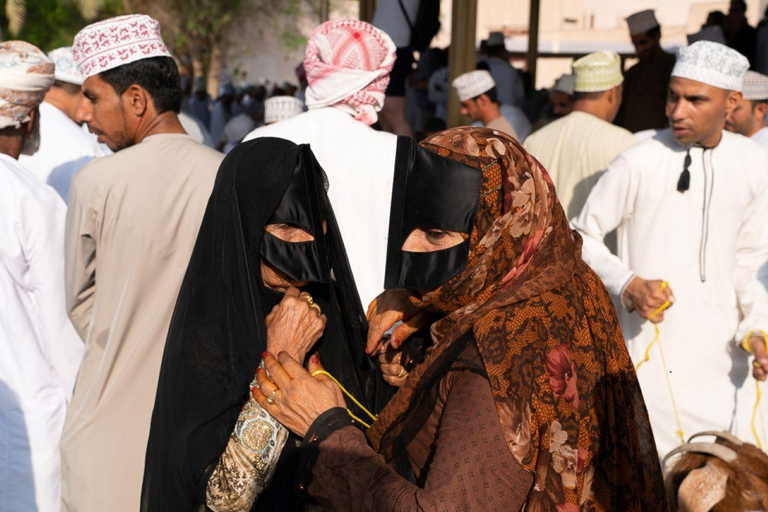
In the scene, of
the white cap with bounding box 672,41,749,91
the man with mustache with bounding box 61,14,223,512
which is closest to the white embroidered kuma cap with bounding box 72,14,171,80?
the man with mustache with bounding box 61,14,223,512

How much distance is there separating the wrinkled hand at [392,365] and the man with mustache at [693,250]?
6.39ft

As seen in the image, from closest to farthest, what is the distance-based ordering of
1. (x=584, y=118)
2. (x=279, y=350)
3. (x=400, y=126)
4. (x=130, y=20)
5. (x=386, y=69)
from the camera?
(x=279, y=350)
(x=130, y=20)
(x=386, y=69)
(x=584, y=118)
(x=400, y=126)

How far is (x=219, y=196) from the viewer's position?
7.28ft

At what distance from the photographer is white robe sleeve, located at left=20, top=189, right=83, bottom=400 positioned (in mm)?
3242

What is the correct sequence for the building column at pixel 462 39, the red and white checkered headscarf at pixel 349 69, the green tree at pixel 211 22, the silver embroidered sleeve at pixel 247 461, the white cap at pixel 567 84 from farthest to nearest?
the green tree at pixel 211 22
the white cap at pixel 567 84
the building column at pixel 462 39
the red and white checkered headscarf at pixel 349 69
the silver embroidered sleeve at pixel 247 461

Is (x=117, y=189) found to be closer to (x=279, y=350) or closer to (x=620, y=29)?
(x=279, y=350)

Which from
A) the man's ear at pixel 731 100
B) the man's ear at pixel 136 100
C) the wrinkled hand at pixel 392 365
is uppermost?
the man's ear at pixel 136 100

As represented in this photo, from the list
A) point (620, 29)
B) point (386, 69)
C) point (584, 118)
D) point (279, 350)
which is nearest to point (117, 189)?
point (279, 350)

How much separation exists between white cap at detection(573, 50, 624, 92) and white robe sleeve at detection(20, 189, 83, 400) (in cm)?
347

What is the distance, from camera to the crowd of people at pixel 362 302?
72.6 inches

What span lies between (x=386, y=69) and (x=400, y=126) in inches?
70.9

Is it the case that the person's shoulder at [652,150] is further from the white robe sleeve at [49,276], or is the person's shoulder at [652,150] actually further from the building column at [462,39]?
the white robe sleeve at [49,276]

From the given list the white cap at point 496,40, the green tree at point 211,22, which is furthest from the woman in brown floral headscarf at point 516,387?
the green tree at point 211,22

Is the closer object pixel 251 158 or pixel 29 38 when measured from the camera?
pixel 251 158
